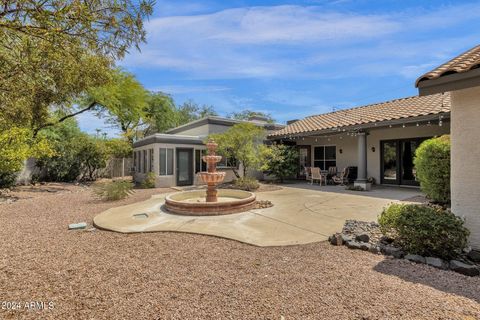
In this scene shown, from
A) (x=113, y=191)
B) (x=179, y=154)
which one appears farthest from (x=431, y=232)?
(x=179, y=154)

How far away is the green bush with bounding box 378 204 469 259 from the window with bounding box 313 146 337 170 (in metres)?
12.7

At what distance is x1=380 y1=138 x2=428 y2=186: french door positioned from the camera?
12680mm

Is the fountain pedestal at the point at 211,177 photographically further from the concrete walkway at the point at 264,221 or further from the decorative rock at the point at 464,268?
the decorative rock at the point at 464,268

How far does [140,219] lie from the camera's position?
21.9 feet

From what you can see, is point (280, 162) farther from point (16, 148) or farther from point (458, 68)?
point (16, 148)

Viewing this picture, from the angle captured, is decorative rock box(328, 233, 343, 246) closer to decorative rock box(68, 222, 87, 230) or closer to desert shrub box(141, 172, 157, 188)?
decorative rock box(68, 222, 87, 230)

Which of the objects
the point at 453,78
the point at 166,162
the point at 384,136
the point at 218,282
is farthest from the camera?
the point at 166,162

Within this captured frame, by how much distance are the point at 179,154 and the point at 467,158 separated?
13154 mm

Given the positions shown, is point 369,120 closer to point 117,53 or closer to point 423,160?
point 423,160

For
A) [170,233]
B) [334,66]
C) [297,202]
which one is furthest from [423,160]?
[334,66]

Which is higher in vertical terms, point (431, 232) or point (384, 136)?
point (384, 136)

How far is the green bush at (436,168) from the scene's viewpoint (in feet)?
20.0

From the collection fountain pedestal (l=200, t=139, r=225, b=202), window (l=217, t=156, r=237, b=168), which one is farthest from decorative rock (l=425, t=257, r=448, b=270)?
window (l=217, t=156, r=237, b=168)

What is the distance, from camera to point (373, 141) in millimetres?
14359
